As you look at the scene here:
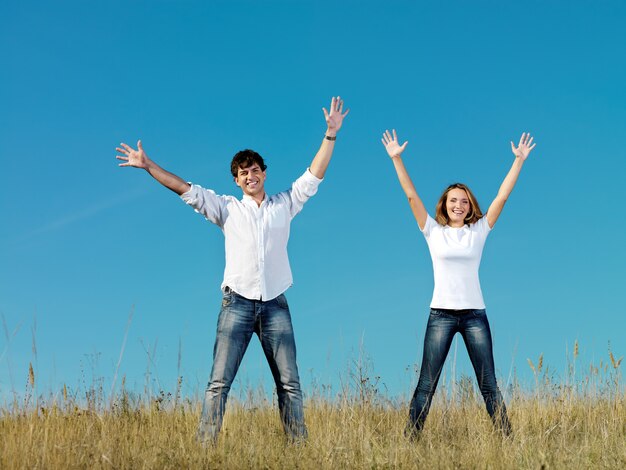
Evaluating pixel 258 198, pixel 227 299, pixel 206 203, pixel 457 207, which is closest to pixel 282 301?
pixel 227 299

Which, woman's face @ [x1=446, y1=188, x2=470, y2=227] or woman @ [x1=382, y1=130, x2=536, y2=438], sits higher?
woman's face @ [x1=446, y1=188, x2=470, y2=227]

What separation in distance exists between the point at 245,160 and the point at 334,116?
3.21 feet

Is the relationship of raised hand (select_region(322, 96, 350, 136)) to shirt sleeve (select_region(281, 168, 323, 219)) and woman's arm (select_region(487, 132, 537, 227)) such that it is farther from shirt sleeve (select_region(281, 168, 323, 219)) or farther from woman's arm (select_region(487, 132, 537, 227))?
woman's arm (select_region(487, 132, 537, 227))

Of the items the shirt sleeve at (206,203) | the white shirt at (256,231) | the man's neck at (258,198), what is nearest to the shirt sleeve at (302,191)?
the white shirt at (256,231)

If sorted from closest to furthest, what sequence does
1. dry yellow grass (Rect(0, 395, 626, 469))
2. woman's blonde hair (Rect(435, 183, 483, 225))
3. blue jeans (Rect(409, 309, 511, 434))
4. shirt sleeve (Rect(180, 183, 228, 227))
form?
1. dry yellow grass (Rect(0, 395, 626, 469))
2. shirt sleeve (Rect(180, 183, 228, 227))
3. blue jeans (Rect(409, 309, 511, 434))
4. woman's blonde hair (Rect(435, 183, 483, 225))

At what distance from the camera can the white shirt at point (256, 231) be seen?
639cm

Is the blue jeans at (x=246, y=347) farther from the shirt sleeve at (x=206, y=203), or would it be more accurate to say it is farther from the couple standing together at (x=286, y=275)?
the shirt sleeve at (x=206, y=203)

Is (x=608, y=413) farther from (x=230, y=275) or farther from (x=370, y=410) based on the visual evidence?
(x=230, y=275)

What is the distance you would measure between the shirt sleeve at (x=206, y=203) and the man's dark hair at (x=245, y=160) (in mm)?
333

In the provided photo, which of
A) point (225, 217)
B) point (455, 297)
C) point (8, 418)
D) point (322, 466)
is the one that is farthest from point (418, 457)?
point (8, 418)

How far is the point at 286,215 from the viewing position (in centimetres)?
665

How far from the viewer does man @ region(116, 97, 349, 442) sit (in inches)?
250

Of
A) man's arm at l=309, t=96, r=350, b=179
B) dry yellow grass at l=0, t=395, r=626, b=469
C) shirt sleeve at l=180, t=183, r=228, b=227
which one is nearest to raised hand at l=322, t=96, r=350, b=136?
man's arm at l=309, t=96, r=350, b=179

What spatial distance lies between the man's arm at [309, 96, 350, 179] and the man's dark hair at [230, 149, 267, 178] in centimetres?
47
